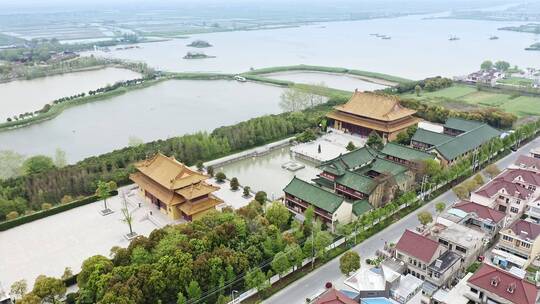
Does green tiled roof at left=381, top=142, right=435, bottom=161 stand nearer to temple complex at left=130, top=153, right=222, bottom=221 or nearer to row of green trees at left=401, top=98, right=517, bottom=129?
row of green trees at left=401, top=98, right=517, bottom=129

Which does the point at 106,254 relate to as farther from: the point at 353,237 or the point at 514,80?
the point at 514,80

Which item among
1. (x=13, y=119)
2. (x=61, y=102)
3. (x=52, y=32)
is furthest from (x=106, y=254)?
(x=52, y=32)

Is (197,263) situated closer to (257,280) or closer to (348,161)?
(257,280)

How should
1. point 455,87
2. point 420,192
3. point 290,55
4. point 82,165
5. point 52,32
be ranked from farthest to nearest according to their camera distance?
point 52,32
point 290,55
point 455,87
point 82,165
point 420,192

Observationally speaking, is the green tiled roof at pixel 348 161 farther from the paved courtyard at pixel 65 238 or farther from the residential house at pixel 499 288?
the residential house at pixel 499 288

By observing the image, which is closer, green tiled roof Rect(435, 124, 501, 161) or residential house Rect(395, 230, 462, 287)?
residential house Rect(395, 230, 462, 287)

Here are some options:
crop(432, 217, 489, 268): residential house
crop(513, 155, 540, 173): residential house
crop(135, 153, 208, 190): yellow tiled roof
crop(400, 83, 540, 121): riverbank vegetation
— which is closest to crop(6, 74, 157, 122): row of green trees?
crop(135, 153, 208, 190): yellow tiled roof

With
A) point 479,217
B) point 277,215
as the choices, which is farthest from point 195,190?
point 479,217
